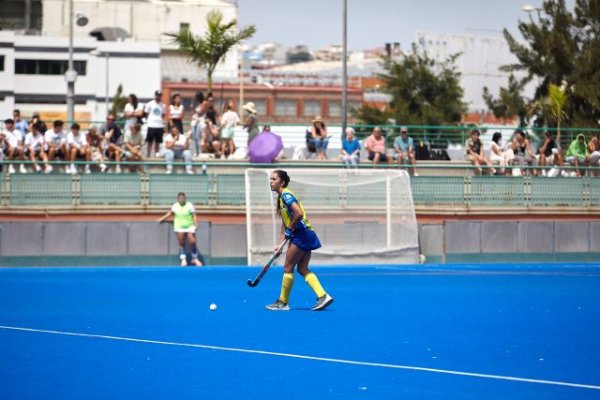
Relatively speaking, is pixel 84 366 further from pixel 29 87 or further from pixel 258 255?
pixel 29 87

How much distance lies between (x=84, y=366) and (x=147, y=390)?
5.78 feet

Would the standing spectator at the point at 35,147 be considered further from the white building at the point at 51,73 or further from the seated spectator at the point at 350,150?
the white building at the point at 51,73

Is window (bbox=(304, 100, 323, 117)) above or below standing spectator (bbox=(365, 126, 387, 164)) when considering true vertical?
above

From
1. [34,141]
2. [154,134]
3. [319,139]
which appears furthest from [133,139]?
[319,139]

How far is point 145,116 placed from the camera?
1268 inches

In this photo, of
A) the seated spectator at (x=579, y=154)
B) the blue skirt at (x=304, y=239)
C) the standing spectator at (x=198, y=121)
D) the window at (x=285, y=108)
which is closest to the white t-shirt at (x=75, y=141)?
the standing spectator at (x=198, y=121)

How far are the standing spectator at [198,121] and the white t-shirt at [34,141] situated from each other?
4.07 metres

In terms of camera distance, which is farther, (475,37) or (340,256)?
(475,37)

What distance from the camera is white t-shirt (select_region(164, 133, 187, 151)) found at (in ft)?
102

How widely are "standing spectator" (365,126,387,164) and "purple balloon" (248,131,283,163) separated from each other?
2.49 metres

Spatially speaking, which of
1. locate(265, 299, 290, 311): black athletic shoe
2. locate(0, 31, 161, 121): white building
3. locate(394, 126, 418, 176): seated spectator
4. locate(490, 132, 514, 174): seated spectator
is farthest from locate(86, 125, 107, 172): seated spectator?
locate(0, 31, 161, 121): white building

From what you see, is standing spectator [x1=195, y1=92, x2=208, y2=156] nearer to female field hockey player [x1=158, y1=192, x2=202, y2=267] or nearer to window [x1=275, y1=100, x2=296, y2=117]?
female field hockey player [x1=158, y1=192, x2=202, y2=267]

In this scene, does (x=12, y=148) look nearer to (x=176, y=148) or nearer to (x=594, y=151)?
(x=176, y=148)

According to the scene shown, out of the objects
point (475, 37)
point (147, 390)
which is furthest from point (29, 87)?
point (147, 390)
